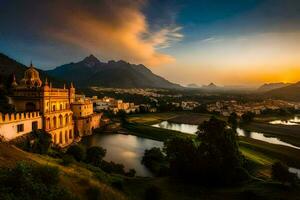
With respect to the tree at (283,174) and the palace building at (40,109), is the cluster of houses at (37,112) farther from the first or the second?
the tree at (283,174)

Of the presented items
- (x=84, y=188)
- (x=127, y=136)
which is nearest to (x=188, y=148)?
(x=84, y=188)

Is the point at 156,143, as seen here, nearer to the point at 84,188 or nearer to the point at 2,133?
the point at 2,133

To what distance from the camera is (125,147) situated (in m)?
64.3

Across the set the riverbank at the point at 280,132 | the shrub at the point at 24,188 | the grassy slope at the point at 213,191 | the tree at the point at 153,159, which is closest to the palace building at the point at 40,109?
the tree at the point at 153,159

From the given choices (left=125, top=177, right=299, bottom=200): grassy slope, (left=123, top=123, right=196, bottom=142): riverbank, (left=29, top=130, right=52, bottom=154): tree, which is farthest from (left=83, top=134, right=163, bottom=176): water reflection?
(left=125, top=177, right=299, bottom=200): grassy slope

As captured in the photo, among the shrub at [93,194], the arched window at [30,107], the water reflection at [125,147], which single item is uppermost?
the arched window at [30,107]

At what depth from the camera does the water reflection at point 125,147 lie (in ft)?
163

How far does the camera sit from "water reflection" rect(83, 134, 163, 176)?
49656 millimetres

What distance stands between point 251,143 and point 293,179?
41.7 meters

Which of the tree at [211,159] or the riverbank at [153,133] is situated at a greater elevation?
the tree at [211,159]

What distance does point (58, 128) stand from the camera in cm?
5850

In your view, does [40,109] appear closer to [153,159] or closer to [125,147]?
[125,147]

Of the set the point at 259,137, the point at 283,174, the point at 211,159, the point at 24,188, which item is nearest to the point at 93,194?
the point at 24,188

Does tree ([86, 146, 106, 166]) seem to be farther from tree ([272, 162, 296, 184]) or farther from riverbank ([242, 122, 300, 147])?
riverbank ([242, 122, 300, 147])
